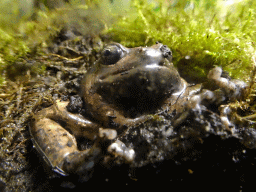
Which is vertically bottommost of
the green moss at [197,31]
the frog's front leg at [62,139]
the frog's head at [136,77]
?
the frog's front leg at [62,139]

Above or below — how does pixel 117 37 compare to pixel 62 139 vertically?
above

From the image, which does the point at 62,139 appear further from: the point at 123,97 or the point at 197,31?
the point at 197,31

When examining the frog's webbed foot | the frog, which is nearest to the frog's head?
the frog

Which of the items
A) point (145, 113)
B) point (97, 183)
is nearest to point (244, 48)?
point (145, 113)

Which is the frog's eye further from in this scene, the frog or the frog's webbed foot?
→ the frog's webbed foot

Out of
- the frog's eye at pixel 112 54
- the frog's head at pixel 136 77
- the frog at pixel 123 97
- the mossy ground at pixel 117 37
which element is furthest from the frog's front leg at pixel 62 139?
the frog's eye at pixel 112 54

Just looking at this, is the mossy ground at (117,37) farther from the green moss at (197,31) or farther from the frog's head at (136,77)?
the frog's head at (136,77)

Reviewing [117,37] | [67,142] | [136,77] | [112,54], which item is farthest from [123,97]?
[117,37]
